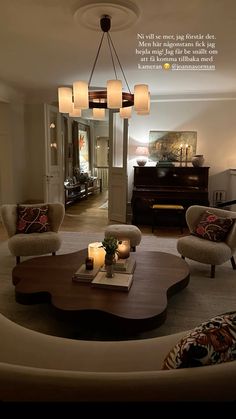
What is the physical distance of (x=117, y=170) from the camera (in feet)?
19.6

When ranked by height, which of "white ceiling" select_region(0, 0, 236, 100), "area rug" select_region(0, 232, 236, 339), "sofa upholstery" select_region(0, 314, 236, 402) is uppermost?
"white ceiling" select_region(0, 0, 236, 100)

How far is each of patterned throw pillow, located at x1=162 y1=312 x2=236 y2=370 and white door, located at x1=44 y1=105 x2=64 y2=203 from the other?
17.1ft

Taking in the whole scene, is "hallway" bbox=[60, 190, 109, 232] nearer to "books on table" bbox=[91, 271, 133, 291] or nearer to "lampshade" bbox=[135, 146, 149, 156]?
"lampshade" bbox=[135, 146, 149, 156]

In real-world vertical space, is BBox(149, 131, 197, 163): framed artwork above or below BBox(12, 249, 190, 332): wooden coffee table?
above

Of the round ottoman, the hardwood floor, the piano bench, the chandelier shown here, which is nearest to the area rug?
the round ottoman

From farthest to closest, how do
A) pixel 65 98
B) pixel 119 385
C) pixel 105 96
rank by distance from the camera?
pixel 65 98
pixel 105 96
pixel 119 385

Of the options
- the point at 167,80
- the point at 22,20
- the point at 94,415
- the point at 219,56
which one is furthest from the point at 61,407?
the point at 167,80

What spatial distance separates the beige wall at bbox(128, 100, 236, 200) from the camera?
5941 millimetres

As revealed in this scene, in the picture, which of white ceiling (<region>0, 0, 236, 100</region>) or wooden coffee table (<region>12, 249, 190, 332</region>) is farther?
white ceiling (<region>0, 0, 236, 100</region>)

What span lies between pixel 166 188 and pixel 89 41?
316 cm

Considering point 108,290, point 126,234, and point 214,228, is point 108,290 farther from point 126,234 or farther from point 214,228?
point 214,228

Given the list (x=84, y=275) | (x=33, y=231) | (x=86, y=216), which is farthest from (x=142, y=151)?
(x=84, y=275)

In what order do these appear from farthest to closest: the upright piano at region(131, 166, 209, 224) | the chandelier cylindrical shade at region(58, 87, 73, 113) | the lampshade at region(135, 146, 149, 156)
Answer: the lampshade at region(135, 146, 149, 156) → the upright piano at region(131, 166, 209, 224) → the chandelier cylindrical shade at region(58, 87, 73, 113)

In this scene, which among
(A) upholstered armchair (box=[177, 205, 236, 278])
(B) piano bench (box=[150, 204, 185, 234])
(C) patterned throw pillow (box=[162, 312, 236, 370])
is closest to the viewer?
(C) patterned throw pillow (box=[162, 312, 236, 370])
